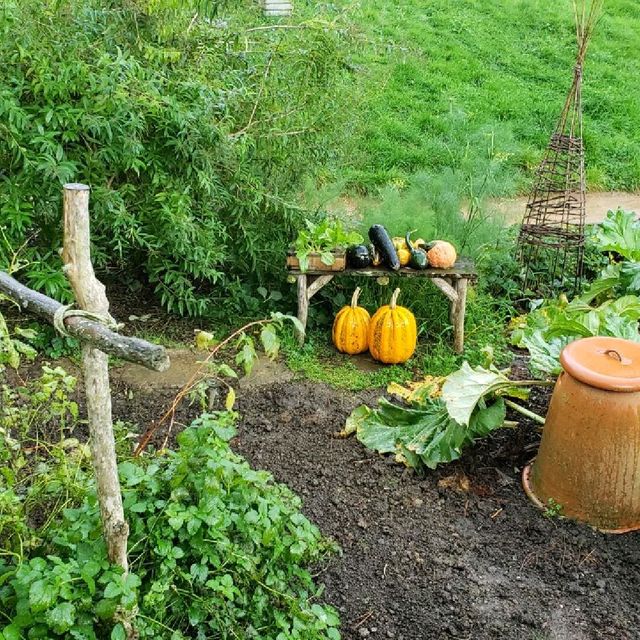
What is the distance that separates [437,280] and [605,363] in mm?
1650

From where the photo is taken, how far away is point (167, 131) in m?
4.52

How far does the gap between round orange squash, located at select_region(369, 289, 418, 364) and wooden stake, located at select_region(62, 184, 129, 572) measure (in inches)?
110

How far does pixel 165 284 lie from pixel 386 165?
12.2 ft

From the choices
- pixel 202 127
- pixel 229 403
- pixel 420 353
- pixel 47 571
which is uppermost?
pixel 202 127

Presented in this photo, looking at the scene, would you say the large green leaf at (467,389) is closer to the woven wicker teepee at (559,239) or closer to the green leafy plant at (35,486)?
the green leafy plant at (35,486)

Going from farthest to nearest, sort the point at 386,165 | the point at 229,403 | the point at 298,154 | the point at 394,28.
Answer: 1. the point at 394,28
2. the point at 386,165
3. the point at 298,154
4. the point at 229,403

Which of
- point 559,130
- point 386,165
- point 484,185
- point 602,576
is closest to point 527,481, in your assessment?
point 602,576

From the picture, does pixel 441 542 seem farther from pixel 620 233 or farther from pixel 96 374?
pixel 620 233

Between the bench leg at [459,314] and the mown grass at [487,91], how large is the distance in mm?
1260

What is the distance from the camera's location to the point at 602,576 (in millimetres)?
3340

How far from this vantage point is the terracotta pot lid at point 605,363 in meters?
3.44

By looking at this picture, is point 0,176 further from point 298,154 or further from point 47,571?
point 47,571

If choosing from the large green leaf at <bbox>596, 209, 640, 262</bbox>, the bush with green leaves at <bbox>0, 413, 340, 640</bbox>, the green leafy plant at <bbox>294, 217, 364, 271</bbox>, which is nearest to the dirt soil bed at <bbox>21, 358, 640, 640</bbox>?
the bush with green leaves at <bbox>0, 413, 340, 640</bbox>

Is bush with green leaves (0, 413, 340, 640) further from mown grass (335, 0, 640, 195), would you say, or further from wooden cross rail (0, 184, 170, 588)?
mown grass (335, 0, 640, 195)
